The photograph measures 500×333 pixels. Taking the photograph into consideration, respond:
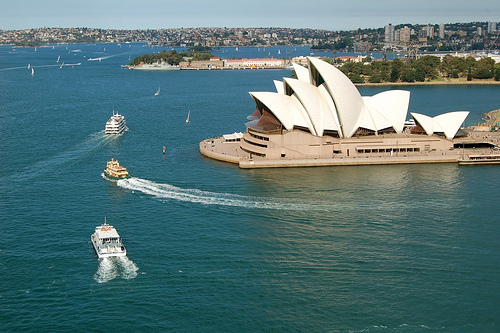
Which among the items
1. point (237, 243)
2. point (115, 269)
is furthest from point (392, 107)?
point (115, 269)

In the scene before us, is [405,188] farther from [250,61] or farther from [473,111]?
[250,61]

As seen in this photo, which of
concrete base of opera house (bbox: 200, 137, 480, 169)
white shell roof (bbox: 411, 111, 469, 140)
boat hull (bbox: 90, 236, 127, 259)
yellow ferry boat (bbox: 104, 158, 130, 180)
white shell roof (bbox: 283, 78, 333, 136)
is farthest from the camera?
white shell roof (bbox: 411, 111, 469, 140)

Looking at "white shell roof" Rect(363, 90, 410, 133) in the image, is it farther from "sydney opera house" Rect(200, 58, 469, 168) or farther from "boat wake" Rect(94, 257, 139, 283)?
"boat wake" Rect(94, 257, 139, 283)

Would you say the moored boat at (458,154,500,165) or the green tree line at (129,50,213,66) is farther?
the green tree line at (129,50,213,66)

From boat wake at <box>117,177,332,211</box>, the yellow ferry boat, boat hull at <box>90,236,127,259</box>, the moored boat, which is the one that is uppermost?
the moored boat

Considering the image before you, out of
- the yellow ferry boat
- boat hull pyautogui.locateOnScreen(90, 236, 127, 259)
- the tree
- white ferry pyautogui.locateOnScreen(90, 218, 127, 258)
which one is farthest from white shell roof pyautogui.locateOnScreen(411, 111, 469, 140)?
the tree

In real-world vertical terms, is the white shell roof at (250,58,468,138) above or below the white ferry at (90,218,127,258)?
above

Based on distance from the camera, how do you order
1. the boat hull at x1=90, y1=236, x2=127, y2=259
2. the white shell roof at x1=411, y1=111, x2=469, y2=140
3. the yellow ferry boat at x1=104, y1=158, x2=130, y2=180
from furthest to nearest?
1. the white shell roof at x1=411, y1=111, x2=469, y2=140
2. the yellow ferry boat at x1=104, y1=158, x2=130, y2=180
3. the boat hull at x1=90, y1=236, x2=127, y2=259
